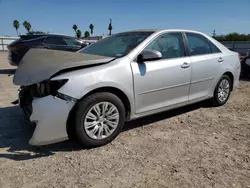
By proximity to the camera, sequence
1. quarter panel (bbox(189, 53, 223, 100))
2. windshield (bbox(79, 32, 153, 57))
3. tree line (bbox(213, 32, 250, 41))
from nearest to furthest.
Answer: windshield (bbox(79, 32, 153, 57)), quarter panel (bbox(189, 53, 223, 100)), tree line (bbox(213, 32, 250, 41))

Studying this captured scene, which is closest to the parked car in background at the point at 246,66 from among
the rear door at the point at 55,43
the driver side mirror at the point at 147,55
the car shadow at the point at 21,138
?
the car shadow at the point at 21,138

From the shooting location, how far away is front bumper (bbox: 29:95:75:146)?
112 inches

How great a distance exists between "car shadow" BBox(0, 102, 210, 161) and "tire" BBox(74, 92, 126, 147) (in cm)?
20

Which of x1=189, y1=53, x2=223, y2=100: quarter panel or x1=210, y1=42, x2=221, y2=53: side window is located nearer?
x1=189, y1=53, x2=223, y2=100: quarter panel

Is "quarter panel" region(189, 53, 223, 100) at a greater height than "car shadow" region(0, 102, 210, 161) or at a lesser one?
greater

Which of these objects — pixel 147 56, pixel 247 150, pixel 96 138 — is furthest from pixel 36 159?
pixel 247 150

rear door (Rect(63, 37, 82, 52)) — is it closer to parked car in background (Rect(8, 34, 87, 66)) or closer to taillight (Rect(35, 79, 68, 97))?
parked car in background (Rect(8, 34, 87, 66))

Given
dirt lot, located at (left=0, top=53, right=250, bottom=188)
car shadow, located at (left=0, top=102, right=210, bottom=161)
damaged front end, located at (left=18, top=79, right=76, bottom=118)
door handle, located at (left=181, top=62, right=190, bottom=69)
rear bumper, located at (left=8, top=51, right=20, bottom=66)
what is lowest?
dirt lot, located at (left=0, top=53, right=250, bottom=188)

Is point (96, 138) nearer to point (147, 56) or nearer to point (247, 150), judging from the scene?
point (147, 56)

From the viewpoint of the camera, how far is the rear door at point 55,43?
9.32 m

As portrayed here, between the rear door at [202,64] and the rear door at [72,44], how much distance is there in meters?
6.21

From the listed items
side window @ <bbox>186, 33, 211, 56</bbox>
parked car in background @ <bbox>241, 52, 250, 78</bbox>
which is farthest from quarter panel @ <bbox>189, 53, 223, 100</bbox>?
parked car in background @ <bbox>241, 52, 250, 78</bbox>

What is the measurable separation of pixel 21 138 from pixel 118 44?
6.65 feet

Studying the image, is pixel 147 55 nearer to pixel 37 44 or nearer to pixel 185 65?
pixel 185 65
